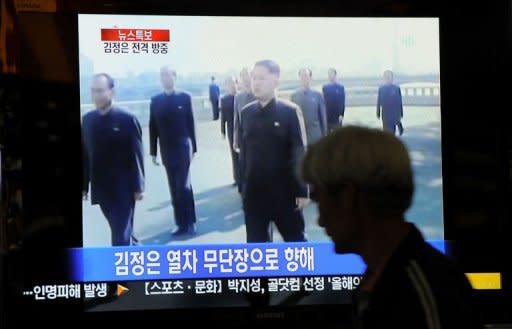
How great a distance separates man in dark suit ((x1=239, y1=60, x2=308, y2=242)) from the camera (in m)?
2.73

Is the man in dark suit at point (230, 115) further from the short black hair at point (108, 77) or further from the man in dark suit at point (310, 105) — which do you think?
the short black hair at point (108, 77)

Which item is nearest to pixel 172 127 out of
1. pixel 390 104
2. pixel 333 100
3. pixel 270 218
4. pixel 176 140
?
pixel 176 140

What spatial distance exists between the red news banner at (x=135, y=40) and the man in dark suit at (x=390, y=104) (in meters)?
0.76

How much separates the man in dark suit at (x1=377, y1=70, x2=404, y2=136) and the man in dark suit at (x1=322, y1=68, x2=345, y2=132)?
0.44 ft

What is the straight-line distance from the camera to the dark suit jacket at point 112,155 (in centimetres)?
267

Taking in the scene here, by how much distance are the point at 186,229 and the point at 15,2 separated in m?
0.93

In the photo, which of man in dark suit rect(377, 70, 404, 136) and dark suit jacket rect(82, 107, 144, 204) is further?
man in dark suit rect(377, 70, 404, 136)

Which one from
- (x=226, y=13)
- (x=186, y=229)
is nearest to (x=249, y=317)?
(x=186, y=229)

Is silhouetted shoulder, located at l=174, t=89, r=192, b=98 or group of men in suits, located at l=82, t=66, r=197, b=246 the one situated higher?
silhouetted shoulder, located at l=174, t=89, r=192, b=98

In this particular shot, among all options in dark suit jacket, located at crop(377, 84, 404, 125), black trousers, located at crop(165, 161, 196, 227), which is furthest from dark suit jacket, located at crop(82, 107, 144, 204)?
dark suit jacket, located at crop(377, 84, 404, 125)
